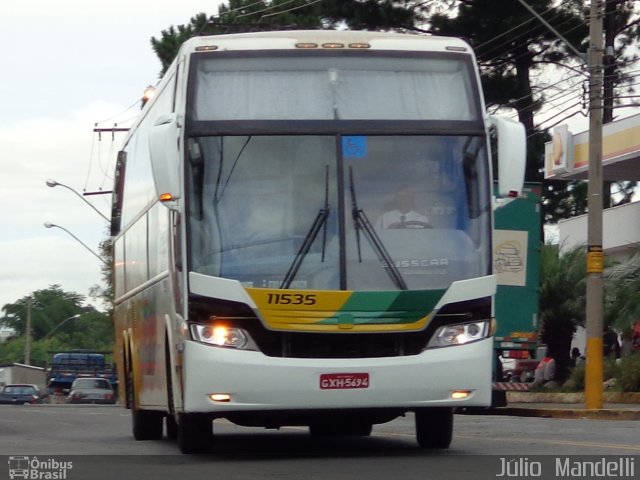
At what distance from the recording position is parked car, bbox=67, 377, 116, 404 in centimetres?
6050

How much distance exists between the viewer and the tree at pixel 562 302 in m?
38.0

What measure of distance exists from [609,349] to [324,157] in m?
25.4

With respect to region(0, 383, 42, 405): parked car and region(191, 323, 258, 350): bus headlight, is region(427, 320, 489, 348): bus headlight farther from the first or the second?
region(0, 383, 42, 405): parked car

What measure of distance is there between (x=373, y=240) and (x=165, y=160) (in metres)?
1.79

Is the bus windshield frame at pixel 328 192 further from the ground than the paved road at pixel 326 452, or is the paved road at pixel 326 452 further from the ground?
the bus windshield frame at pixel 328 192

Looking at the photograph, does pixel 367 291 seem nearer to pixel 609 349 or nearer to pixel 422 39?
pixel 422 39

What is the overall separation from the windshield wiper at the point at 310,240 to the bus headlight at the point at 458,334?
3.63ft

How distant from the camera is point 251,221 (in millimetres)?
12570

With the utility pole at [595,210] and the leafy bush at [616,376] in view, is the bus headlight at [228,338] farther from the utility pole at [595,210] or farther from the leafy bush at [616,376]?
the leafy bush at [616,376]

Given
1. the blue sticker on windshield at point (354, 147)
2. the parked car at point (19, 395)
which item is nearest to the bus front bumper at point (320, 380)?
the blue sticker on windshield at point (354, 147)

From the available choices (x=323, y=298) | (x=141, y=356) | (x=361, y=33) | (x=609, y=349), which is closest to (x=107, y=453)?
(x=141, y=356)

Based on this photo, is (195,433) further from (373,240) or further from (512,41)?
(512,41)

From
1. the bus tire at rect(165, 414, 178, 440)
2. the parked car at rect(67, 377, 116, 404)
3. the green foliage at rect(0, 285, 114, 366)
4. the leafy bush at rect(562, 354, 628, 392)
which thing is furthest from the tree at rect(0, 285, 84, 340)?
the bus tire at rect(165, 414, 178, 440)

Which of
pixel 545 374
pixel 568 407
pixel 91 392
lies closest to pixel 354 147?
pixel 568 407
